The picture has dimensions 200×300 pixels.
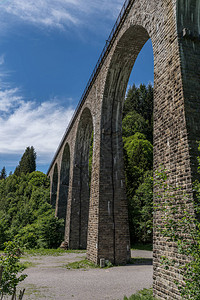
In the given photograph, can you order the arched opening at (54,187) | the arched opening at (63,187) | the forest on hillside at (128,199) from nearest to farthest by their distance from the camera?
the forest on hillside at (128,199) → the arched opening at (63,187) → the arched opening at (54,187)

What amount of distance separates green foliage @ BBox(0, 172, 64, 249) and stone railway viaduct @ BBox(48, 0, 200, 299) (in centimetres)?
150

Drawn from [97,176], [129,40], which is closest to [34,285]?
[97,176]

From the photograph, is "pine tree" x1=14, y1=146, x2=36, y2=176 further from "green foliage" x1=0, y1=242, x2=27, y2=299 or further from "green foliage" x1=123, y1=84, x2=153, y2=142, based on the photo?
"green foliage" x1=0, y1=242, x2=27, y2=299

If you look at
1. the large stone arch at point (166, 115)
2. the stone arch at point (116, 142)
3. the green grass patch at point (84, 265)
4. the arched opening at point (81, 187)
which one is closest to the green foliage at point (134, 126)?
the arched opening at point (81, 187)

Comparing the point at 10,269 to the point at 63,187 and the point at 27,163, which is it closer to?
the point at 63,187

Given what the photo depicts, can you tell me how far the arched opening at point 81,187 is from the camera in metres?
16.3

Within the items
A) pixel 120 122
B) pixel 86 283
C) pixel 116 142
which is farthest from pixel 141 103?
pixel 86 283

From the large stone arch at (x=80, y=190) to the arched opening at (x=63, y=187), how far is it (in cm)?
446

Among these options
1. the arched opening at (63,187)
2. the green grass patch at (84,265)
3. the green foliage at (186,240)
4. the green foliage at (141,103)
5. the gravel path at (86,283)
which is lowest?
the green grass patch at (84,265)

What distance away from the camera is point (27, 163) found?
62.6 meters

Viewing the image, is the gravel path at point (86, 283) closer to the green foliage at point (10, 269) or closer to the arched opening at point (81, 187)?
the green foliage at point (10, 269)

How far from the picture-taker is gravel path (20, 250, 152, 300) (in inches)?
226

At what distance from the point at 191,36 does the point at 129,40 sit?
Answer: 5.33 m

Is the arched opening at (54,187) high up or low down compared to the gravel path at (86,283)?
up
